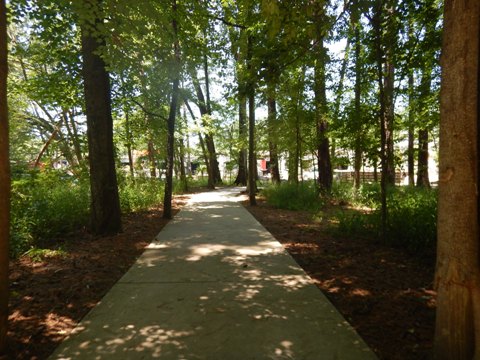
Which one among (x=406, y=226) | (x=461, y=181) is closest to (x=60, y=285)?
(x=461, y=181)

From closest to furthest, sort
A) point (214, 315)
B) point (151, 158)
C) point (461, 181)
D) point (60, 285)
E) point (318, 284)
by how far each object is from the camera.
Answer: point (461, 181)
point (214, 315)
point (60, 285)
point (318, 284)
point (151, 158)

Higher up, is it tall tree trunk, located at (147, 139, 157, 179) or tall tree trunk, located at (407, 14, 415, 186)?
tall tree trunk, located at (407, 14, 415, 186)

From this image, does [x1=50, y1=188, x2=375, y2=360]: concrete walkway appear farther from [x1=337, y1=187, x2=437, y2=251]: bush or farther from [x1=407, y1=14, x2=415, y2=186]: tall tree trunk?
[x1=407, y1=14, x2=415, y2=186]: tall tree trunk

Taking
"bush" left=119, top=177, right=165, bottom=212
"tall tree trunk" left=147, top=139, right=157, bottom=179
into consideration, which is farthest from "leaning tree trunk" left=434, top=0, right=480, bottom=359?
"tall tree trunk" left=147, top=139, right=157, bottom=179

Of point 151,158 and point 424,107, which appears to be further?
point 151,158

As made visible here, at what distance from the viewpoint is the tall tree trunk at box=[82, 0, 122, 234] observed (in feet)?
23.2

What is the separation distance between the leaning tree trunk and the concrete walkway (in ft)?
2.56

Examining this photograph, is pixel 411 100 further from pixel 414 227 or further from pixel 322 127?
pixel 414 227

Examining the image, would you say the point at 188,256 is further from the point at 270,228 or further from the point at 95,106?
the point at 95,106

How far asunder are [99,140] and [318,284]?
18.5 ft

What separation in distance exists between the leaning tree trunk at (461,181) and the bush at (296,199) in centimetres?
878

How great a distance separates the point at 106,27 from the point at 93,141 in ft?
8.54

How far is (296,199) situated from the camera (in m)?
12.3

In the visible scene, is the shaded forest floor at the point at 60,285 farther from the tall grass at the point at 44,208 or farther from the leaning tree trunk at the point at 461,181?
the leaning tree trunk at the point at 461,181
